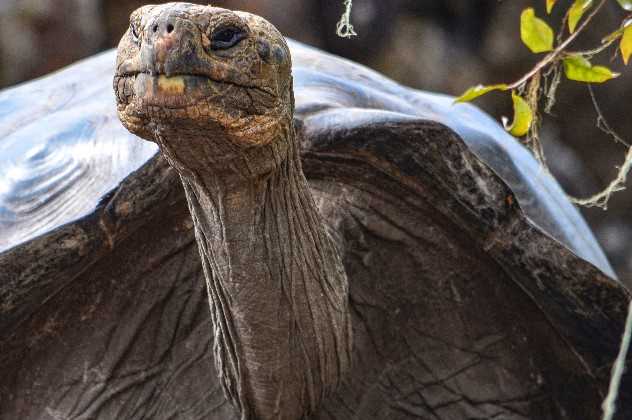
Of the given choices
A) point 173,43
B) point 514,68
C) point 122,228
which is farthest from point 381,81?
point 514,68

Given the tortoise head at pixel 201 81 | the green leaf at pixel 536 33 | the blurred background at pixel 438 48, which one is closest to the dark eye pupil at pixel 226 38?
the tortoise head at pixel 201 81

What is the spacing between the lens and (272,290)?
6.76 feet

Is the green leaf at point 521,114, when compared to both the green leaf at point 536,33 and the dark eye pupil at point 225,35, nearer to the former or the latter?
the green leaf at point 536,33

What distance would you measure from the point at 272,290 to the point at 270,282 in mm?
17

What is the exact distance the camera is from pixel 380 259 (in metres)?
2.58

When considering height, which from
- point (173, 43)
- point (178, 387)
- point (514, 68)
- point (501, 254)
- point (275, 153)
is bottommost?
point (514, 68)

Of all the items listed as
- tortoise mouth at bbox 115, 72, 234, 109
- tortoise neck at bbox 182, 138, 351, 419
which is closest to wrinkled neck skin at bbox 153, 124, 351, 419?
tortoise neck at bbox 182, 138, 351, 419

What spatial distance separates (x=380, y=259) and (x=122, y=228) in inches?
24.0

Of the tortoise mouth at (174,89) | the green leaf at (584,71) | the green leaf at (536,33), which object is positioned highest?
the green leaf at (536,33)

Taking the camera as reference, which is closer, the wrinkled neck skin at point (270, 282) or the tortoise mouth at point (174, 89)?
the tortoise mouth at point (174, 89)

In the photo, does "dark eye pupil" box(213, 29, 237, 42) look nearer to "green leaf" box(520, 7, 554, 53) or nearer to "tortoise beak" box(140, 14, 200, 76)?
"tortoise beak" box(140, 14, 200, 76)

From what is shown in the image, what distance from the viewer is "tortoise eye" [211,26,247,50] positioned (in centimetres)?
173

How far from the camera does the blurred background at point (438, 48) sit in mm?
6625

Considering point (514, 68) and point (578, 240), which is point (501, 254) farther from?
point (514, 68)
